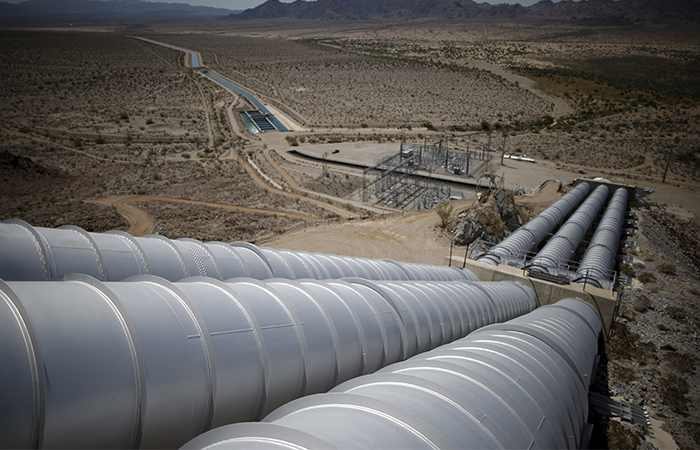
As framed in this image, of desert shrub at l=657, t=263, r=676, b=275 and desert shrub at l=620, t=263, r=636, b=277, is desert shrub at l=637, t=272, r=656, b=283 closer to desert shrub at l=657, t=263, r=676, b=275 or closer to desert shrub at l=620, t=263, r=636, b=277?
desert shrub at l=620, t=263, r=636, b=277

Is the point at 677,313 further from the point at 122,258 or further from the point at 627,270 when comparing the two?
the point at 122,258

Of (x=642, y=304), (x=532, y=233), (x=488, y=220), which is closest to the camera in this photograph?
(x=642, y=304)

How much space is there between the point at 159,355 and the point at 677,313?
27.3 metres

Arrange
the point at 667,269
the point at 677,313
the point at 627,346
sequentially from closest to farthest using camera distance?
the point at 627,346 < the point at 677,313 < the point at 667,269

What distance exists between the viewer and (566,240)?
26.1 metres

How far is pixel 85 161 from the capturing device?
142ft

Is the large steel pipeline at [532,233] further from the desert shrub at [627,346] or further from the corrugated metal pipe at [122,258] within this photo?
the corrugated metal pipe at [122,258]

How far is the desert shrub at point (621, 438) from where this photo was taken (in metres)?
13.4

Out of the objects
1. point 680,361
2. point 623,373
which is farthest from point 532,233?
point 623,373

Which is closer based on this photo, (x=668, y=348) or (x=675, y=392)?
(x=675, y=392)

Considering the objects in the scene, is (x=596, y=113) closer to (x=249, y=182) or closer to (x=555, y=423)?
(x=249, y=182)

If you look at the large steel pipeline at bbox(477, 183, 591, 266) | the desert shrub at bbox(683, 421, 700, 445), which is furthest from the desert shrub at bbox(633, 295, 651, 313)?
the desert shrub at bbox(683, 421, 700, 445)

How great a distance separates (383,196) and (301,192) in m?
9.07

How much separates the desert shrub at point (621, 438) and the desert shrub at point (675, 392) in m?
3.04
